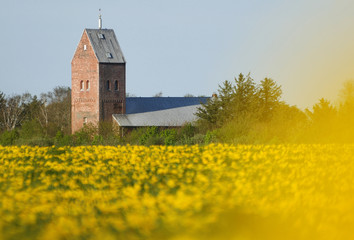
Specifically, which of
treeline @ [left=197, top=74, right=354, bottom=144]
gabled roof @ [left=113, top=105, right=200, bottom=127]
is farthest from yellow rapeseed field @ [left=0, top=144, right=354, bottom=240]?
gabled roof @ [left=113, top=105, right=200, bottom=127]

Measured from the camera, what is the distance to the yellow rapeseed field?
6.86 metres

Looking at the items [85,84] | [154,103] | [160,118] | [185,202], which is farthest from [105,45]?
[185,202]

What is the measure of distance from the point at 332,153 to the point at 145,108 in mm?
62692

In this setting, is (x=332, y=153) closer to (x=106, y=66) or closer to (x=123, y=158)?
(x=123, y=158)

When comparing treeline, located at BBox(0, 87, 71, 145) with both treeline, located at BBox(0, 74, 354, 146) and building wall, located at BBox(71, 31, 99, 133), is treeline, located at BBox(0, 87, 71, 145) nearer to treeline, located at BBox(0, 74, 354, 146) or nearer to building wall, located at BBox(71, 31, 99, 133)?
treeline, located at BBox(0, 74, 354, 146)

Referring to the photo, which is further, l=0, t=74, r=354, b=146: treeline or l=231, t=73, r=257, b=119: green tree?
l=231, t=73, r=257, b=119: green tree

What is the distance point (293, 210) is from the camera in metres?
7.75

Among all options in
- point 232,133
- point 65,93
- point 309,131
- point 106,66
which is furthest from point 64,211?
point 65,93

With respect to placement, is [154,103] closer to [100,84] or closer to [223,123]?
[100,84]

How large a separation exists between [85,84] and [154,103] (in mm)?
10228

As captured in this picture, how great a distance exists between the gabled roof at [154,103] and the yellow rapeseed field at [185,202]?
210 ft

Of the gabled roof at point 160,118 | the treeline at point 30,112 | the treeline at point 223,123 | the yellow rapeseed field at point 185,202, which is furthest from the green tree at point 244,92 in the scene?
A: the yellow rapeseed field at point 185,202

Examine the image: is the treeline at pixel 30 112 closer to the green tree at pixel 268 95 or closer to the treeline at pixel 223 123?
the treeline at pixel 223 123

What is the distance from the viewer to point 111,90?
73.1 m
